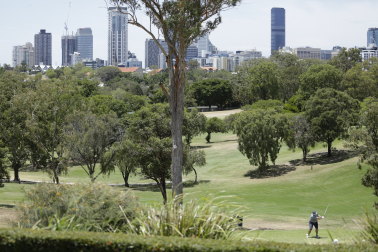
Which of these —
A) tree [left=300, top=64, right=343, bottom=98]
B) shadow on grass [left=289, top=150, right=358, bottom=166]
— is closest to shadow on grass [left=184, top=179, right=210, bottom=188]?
shadow on grass [left=289, top=150, right=358, bottom=166]

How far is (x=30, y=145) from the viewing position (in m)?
47.4

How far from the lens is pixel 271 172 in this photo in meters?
57.7

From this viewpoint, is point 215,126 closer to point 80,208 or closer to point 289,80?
point 289,80

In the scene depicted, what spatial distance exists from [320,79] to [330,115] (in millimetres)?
31231

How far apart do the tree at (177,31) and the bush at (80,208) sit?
12.6 metres

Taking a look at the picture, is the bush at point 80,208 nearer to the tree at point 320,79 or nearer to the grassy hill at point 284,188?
the grassy hill at point 284,188

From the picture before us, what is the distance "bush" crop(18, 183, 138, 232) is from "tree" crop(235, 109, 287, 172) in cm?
4665

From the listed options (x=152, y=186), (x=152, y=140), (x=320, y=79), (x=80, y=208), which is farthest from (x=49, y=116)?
(x=320, y=79)

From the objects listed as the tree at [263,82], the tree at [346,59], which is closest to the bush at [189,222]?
the tree at [263,82]

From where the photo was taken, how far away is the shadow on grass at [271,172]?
2226 inches

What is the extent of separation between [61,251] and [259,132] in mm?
49932

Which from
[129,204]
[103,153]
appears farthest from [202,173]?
[129,204]

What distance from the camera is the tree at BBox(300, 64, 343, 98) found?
88312mm

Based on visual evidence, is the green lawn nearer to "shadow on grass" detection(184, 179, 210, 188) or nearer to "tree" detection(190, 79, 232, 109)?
"shadow on grass" detection(184, 179, 210, 188)
